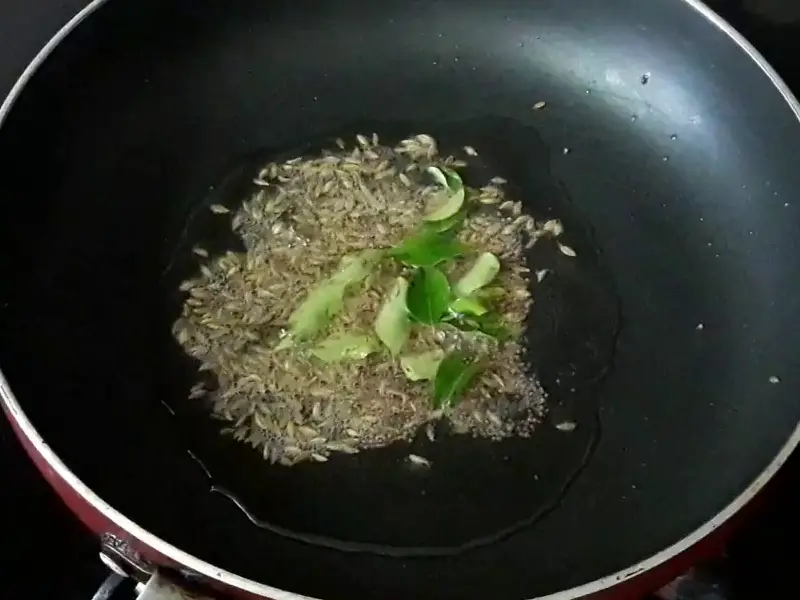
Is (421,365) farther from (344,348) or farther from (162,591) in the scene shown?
(162,591)

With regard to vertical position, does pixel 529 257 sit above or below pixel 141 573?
above

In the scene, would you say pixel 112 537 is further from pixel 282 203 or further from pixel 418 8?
pixel 418 8

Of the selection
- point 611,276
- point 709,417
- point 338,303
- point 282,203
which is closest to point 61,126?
point 282,203

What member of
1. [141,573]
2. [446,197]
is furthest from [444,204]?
[141,573]

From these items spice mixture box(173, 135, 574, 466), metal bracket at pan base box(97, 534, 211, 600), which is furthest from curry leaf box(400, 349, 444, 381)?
metal bracket at pan base box(97, 534, 211, 600)

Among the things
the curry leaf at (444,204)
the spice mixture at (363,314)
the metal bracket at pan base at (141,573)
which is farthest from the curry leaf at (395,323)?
the metal bracket at pan base at (141,573)

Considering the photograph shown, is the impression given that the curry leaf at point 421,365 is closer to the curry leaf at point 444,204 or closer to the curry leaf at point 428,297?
the curry leaf at point 428,297

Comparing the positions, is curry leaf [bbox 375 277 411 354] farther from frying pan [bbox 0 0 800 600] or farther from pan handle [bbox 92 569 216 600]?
pan handle [bbox 92 569 216 600]
